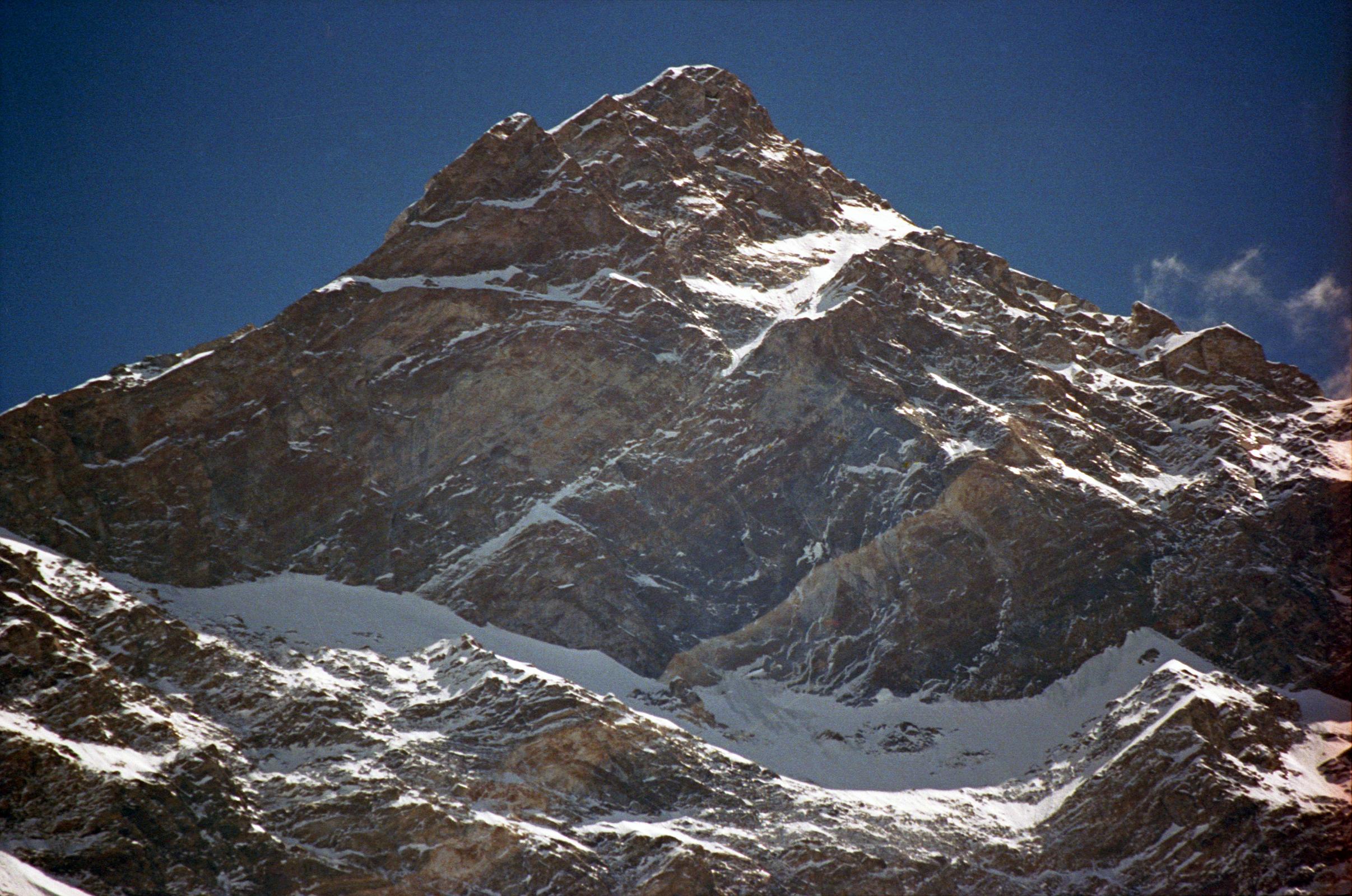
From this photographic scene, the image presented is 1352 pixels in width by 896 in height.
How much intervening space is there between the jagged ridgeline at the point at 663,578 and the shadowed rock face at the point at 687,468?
0.35 meters

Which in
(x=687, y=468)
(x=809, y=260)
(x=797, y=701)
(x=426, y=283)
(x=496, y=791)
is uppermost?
(x=809, y=260)

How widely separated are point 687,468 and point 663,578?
10.1m

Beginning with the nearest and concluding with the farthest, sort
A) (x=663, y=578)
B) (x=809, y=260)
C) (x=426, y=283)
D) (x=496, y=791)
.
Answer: (x=496, y=791) < (x=663, y=578) < (x=426, y=283) < (x=809, y=260)

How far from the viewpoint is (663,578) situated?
12938cm

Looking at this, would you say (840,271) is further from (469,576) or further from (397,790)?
(397,790)

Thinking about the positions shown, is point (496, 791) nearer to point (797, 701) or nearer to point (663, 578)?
point (797, 701)

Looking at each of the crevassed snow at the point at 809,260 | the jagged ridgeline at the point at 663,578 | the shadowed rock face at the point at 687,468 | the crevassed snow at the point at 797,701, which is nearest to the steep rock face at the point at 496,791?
the jagged ridgeline at the point at 663,578

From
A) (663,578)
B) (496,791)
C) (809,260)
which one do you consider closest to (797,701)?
(663,578)

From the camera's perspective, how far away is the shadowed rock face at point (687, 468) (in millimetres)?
126125

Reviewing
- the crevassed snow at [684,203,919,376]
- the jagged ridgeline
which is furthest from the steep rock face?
the crevassed snow at [684,203,919,376]

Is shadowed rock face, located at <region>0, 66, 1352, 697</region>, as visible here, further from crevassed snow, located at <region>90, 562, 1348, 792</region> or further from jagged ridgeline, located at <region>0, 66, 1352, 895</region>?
crevassed snow, located at <region>90, 562, 1348, 792</region>

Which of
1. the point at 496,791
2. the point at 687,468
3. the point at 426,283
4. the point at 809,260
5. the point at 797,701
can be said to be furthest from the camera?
the point at 809,260

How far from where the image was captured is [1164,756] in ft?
352

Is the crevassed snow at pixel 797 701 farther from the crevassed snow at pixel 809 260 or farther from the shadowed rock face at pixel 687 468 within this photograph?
the crevassed snow at pixel 809 260
